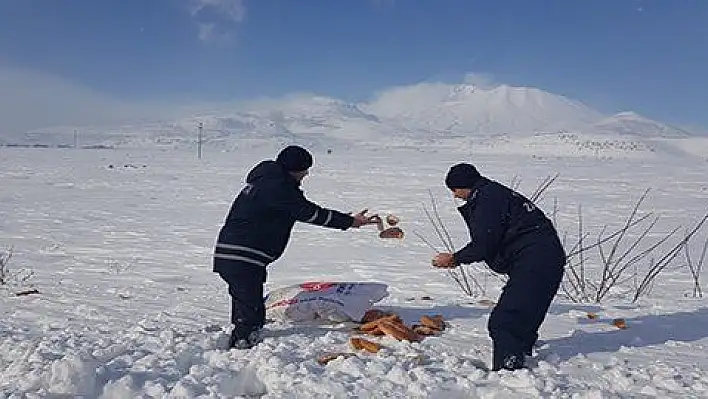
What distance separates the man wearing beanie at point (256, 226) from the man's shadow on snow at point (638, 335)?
6.80ft

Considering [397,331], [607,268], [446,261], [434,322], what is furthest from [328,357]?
[607,268]

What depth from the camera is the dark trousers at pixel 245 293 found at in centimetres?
498

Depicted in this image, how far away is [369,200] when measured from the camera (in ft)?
78.2

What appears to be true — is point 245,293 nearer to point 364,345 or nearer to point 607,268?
point 364,345

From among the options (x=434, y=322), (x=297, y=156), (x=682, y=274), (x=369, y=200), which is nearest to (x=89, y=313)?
(x=297, y=156)

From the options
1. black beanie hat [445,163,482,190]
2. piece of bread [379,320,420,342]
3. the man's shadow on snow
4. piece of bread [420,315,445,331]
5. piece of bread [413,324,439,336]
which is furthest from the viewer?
piece of bread [420,315,445,331]

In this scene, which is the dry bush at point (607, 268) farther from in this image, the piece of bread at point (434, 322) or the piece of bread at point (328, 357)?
the piece of bread at point (328, 357)

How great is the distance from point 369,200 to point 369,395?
19867mm

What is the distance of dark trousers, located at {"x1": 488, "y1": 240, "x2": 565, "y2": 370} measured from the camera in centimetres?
453

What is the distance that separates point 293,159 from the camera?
497 centimetres

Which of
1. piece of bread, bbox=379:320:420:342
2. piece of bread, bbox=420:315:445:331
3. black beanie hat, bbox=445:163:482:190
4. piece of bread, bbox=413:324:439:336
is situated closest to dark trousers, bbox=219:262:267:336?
piece of bread, bbox=379:320:420:342

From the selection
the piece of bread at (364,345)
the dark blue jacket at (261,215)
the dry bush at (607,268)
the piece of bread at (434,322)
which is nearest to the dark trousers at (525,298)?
the piece of bread at (364,345)

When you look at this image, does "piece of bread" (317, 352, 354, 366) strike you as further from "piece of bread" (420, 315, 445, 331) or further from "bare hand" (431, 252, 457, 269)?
"piece of bread" (420, 315, 445, 331)

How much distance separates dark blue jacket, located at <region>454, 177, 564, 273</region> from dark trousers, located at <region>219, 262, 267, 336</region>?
1.46 metres
